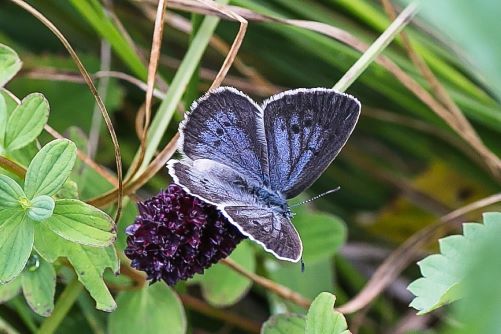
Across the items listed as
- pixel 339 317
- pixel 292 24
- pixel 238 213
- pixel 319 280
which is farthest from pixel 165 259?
pixel 319 280

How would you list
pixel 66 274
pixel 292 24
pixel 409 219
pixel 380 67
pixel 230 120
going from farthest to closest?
1. pixel 409 219
2. pixel 380 67
3. pixel 292 24
4. pixel 66 274
5. pixel 230 120

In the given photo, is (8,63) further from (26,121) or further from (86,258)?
(86,258)

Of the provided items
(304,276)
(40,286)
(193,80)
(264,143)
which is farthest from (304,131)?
(304,276)

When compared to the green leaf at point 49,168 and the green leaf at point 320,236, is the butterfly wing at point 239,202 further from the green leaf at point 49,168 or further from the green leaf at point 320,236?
the green leaf at point 320,236

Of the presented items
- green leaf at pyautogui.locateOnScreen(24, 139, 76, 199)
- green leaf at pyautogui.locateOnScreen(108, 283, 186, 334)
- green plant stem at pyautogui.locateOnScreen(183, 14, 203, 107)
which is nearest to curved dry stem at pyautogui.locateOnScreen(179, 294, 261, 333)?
green leaf at pyautogui.locateOnScreen(108, 283, 186, 334)

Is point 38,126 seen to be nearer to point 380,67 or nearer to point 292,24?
point 292,24

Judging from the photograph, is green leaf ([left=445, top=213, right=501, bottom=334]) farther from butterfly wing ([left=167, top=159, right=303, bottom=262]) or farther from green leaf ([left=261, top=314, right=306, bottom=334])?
green leaf ([left=261, top=314, right=306, bottom=334])
